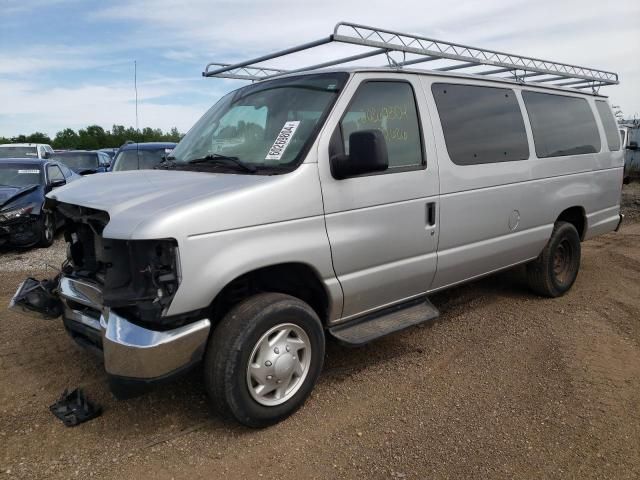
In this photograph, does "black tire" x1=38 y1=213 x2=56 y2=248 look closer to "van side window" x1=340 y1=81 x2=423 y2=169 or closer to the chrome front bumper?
the chrome front bumper

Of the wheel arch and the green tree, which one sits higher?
the green tree

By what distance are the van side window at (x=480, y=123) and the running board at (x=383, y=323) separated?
1.18m

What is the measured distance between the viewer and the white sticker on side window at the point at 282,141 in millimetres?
3270

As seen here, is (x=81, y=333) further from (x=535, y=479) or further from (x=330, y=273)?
(x=535, y=479)

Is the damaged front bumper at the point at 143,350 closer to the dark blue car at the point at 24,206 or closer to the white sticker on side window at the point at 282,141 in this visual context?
the white sticker on side window at the point at 282,141

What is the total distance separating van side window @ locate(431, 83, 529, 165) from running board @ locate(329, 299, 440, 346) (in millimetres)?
1177

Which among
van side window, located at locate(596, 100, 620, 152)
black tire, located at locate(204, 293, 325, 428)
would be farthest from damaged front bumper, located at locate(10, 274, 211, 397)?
van side window, located at locate(596, 100, 620, 152)

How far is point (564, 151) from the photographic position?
516 cm

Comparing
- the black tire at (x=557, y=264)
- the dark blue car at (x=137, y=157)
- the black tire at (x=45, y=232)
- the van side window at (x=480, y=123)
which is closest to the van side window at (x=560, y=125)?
the van side window at (x=480, y=123)

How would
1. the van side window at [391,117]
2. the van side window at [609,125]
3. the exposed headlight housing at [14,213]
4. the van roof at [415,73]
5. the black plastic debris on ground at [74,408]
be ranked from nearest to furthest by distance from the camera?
the black plastic debris on ground at [74,408] < the van side window at [391,117] < the van roof at [415,73] < the van side window at [609,125] < the exposed headlight housing at [14,213]

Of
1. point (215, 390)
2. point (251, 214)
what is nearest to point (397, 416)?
point (215, 390)

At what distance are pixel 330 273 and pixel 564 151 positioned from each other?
3.20 meters

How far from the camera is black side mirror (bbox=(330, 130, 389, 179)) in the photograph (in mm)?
3092

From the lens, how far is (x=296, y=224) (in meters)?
3.09
